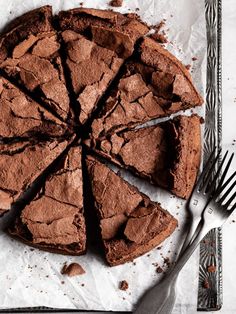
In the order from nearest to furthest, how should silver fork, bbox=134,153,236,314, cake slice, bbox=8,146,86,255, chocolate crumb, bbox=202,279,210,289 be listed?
cake slice, bbox=8,146,86,255 → silver fork, bbox=134,153,236,314 → chocolate crumb, bbox=202,279,210,289

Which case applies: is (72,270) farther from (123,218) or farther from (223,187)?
(223,187)

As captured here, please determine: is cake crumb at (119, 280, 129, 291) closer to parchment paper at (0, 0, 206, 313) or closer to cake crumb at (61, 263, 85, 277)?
parchment paper at (0, 0, 206, 313)

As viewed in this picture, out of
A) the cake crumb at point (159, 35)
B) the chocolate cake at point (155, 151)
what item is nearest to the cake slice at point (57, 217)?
the chocolate cake at point (155, 151)

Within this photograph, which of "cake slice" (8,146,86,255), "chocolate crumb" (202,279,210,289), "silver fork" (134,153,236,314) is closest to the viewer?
"cake slice" (8,146,86,255)

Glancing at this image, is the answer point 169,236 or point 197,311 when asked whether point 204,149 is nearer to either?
point 169,236

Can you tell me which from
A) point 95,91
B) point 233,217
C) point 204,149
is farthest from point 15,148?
point 233,217

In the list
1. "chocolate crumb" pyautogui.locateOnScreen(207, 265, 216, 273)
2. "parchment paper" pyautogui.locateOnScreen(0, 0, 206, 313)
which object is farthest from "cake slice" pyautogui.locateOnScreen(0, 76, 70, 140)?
"chocolate crumb" pyautogui.locateOnScreen(207, 265, 216, 273)
